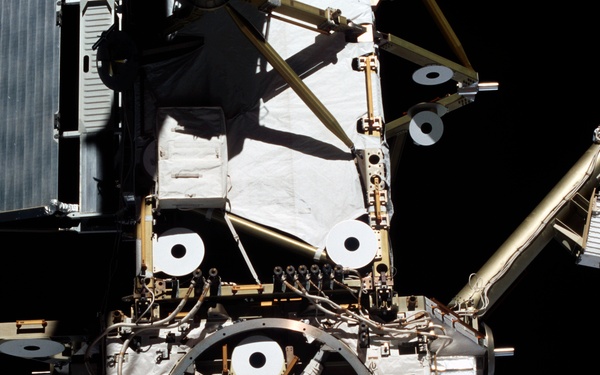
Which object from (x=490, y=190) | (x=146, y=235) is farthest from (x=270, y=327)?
(x=490, y=190)

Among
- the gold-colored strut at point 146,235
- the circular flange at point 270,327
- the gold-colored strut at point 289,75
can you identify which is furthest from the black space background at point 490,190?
the circular flange at point 270,327

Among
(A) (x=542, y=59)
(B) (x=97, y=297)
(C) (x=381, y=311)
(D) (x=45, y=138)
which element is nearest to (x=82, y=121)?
(D) (x=45, y=138)

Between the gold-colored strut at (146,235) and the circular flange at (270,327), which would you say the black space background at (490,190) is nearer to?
the gold-colored strut at (146,235)

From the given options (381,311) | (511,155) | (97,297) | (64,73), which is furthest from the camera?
(511,155)

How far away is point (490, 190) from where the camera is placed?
30.5m

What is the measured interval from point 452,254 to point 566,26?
594 cm

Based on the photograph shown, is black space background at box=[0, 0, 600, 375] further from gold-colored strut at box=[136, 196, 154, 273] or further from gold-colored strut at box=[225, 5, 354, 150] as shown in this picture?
gold-colored strut at box=[225, 5, 354, 150]

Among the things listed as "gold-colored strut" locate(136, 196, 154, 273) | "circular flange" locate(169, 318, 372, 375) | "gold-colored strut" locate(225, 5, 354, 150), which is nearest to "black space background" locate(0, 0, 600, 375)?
"gold-colored strut" locate(136, 196, 154, 273)

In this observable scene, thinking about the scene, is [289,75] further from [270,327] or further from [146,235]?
[270,327]

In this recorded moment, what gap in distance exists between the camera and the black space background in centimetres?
2877

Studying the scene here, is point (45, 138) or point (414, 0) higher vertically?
point (414, 0)

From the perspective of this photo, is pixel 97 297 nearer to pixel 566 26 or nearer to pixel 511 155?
pixel 511 155

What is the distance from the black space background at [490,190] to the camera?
2877 centimetres

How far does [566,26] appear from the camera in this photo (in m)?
31.4
